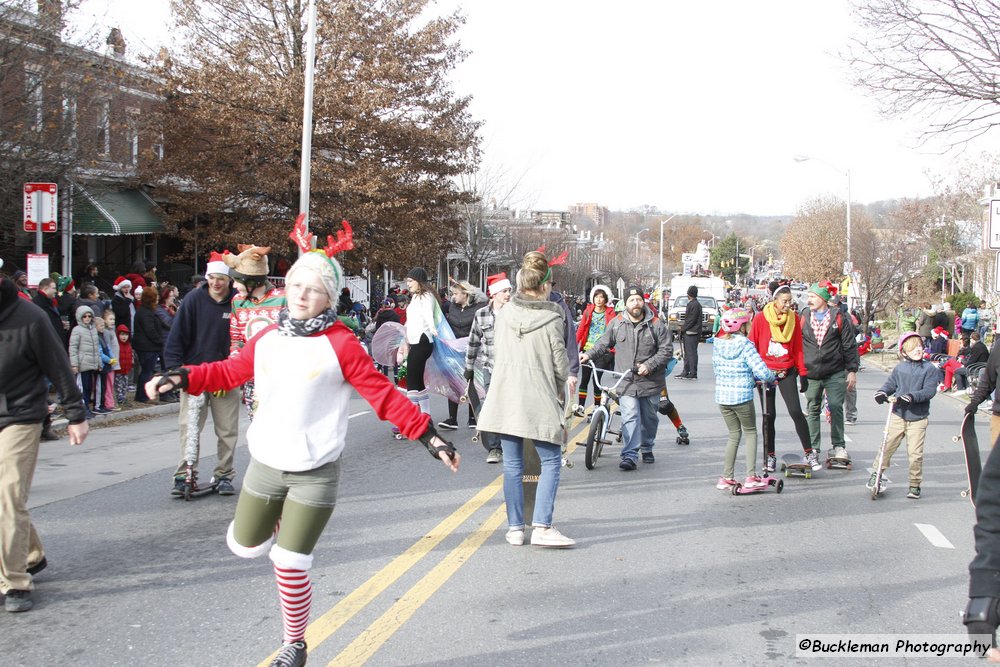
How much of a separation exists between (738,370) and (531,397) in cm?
286

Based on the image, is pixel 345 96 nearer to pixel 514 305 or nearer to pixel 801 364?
pixel 801 364

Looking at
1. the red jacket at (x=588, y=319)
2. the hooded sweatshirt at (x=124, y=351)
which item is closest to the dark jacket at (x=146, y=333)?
the hooded sweatshirt at (x=124, y=351)

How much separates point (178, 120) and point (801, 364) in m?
19.5

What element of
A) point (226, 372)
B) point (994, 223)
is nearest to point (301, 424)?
point (226, 372)

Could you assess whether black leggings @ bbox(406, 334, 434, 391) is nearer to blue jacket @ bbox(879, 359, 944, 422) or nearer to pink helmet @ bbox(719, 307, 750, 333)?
pink helmet @ bbox(719, 307, 750, 333)

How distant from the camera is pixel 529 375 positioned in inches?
257

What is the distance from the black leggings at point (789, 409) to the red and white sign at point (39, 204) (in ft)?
33.2

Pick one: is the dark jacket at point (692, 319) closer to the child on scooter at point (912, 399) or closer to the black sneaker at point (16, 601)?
the child on scooter at point (912, 399)

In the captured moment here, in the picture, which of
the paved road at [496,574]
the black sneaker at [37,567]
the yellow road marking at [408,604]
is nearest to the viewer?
the yellow road marking at [408,604]

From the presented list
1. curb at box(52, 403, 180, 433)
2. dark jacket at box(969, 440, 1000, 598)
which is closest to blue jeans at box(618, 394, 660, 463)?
dark jacket at box(969, 440, 1000, 598)

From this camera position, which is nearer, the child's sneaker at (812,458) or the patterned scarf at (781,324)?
the patterned scarf at (781,324)

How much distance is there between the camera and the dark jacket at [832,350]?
33.5 feet

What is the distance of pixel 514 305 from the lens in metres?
6.74

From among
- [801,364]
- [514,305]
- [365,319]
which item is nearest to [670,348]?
[801,364]
